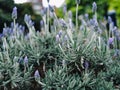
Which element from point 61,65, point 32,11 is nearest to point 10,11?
point 32,11

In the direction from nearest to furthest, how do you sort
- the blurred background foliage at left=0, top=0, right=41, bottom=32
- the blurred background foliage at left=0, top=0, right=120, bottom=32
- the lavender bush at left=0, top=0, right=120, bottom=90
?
the lavender bush at left=0, top=0, right=120, bottom=90 → the blurred background foliage at left=0, top=0, right=41, bottom=32 → the blurred background foliage at left=0, top=0, right=120, bottom=32

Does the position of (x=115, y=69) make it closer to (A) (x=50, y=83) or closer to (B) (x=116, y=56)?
(B) (x=116, y=56)

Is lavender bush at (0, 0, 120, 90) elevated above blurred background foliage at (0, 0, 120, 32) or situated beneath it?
situated beneath

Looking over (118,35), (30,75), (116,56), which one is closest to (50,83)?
(30,75)

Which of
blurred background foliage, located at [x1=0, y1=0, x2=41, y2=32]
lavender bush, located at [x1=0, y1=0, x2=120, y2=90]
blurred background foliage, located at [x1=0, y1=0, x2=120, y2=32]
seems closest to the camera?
lavender bush, located at [x1=0, y1=0, x2=120, y2=90]

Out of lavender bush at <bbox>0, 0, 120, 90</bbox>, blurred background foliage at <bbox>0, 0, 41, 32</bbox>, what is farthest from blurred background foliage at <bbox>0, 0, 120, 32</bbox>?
lavender bush at <bbox>0, 0, 120, 90</bbox>

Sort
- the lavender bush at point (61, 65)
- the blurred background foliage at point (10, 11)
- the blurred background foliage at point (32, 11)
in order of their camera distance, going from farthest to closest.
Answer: the blurred background foliage at point (32, 11) → the blurred background foliage at point (10, 11) → the lavender bush at point (61, 65)

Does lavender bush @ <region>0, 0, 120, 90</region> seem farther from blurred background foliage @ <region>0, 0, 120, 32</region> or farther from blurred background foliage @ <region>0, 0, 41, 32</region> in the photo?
blurred background foliage @ <region>0, 0, 41, 32</region>

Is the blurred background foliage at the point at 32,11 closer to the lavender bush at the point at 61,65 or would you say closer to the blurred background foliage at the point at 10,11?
the blurred background foliage at the point at 10,11

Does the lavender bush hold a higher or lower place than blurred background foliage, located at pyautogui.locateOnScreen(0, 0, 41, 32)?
lower

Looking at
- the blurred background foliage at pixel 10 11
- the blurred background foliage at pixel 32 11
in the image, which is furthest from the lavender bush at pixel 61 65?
the blurred background foliage at pixel 10 11

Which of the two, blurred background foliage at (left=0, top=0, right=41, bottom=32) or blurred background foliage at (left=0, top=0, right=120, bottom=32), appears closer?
blurred background foliage at (left=0, top=0, right=41, bottom=32)
